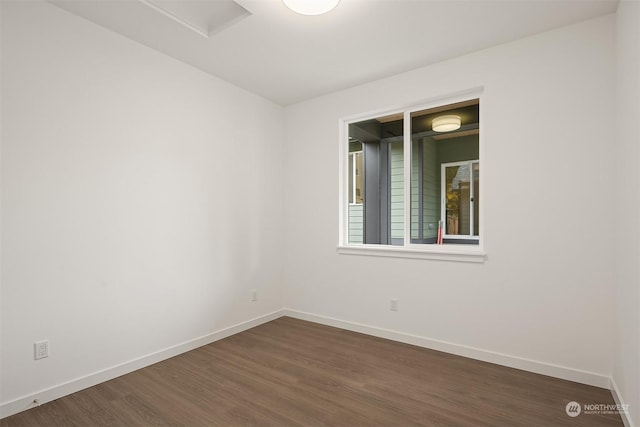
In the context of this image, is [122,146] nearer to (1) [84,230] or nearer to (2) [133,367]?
(1) [84,230]

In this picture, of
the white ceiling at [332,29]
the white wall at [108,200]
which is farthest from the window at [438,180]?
the white wall at [108,200]

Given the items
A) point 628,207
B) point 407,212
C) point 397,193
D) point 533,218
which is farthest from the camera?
point 397,193

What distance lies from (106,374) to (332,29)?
10.3 ft

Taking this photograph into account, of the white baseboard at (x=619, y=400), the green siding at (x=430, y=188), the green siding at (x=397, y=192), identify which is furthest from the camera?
the green siding at (x=397, y=192)

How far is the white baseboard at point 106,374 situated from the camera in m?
2.13

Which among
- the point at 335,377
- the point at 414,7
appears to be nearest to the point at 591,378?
the point at 335,377

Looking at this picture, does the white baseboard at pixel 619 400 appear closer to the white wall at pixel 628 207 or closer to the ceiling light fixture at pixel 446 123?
the white wall at pixel 628 207

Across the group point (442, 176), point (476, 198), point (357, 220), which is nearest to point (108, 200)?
point (357, 220)

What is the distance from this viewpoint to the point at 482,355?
2.90 metres

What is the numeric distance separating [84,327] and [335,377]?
6.13 feet

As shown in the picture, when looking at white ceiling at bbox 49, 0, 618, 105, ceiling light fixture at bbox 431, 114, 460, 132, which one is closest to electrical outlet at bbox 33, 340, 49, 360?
white ceiling at bbox 49, 0, 618, 105

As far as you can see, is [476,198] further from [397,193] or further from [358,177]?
[358,177]

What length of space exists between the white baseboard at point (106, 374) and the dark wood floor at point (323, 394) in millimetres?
53

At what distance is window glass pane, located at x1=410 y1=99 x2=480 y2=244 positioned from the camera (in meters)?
3.32
